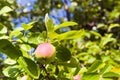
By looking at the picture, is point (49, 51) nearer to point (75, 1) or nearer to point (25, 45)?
point (25, 45)

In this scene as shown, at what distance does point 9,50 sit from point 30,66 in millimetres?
122

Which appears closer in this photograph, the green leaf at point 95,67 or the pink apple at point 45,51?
the pink apple at point 45,51

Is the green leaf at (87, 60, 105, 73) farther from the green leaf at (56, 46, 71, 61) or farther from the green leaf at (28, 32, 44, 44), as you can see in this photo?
the green leaf at (28, 32, 44, 44)

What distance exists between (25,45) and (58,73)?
0.63ft

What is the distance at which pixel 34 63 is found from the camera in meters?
1.38

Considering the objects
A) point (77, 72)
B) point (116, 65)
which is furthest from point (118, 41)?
point (77, 72)

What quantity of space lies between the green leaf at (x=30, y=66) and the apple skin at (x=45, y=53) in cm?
4

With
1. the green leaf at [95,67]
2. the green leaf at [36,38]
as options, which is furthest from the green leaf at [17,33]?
the green leaf at [95,67]

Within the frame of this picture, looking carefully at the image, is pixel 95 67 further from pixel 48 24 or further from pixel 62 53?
pixel 48 24

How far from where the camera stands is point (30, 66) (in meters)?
1.37

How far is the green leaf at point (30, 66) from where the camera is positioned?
1.36 m

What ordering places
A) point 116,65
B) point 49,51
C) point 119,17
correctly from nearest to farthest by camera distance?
1. point 49,51
2. point 116,65
3. point 119,17

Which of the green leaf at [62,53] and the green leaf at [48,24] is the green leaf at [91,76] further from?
the green leaf at [48,24]

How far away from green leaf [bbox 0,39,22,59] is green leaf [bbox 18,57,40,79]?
2.8 inches
